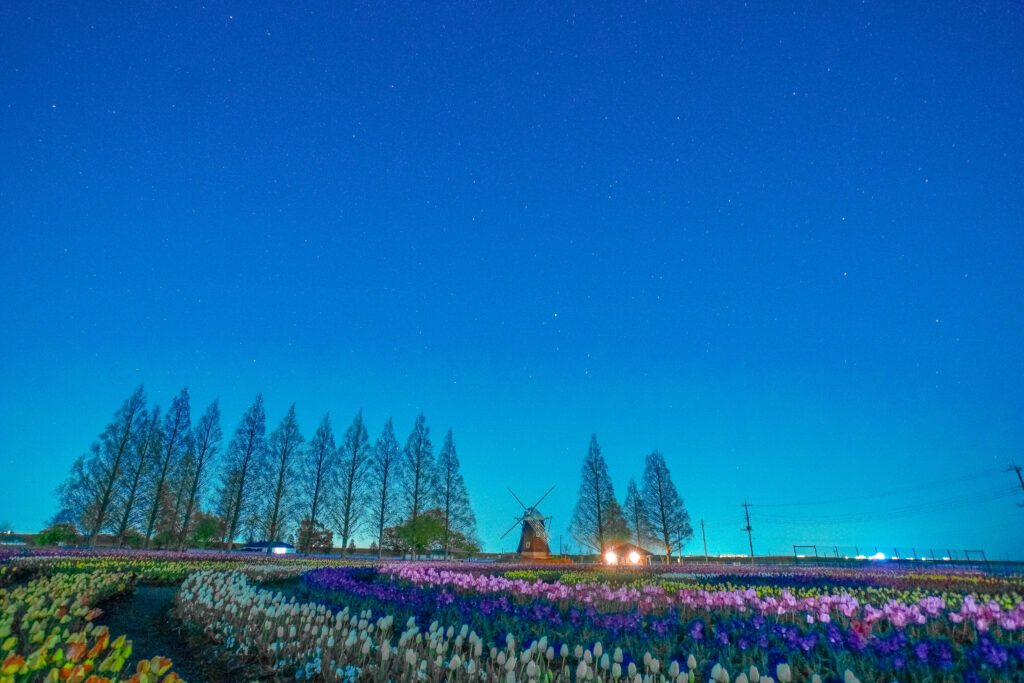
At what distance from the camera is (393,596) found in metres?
8.20

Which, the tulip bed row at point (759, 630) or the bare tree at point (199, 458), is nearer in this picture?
the tulip bed row at point (759, 630)

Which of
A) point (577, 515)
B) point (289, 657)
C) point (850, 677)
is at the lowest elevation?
point (289, 657)

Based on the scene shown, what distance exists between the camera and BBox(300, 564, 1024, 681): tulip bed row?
404 centimetres

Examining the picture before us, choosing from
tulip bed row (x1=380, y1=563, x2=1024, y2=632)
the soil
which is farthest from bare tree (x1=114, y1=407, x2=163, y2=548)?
tulip bed row (x1=380, y1=563, x2=1024, y2=632)

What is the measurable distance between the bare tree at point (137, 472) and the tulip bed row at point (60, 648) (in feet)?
95.0

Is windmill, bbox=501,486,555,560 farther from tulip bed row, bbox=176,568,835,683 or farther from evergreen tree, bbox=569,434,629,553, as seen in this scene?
tulip bed row, bbox=176,568,835,683

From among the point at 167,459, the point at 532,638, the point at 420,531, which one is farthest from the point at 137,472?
the point at 532,638

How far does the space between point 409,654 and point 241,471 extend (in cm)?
3607

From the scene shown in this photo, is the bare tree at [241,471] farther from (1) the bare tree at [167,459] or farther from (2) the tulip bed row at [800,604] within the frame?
(2) the tulip bed row at [800,604]

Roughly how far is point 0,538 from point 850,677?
6236 centimetres

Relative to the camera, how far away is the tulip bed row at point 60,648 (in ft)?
7.50

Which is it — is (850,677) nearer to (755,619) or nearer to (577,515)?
(755,619)

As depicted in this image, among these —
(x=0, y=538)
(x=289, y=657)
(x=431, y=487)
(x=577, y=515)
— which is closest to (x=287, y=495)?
(x=431, y=487)

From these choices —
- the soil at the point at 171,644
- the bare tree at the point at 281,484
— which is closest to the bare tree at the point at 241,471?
the bare tree at the point at 281,484
